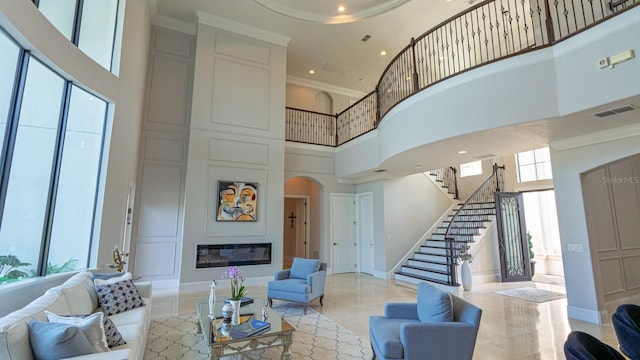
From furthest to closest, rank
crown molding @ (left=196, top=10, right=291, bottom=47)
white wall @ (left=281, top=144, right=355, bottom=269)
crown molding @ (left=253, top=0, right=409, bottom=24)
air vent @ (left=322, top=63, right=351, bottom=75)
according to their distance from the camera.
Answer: air vent @ (left=322, top=63, right=351, bottom=75), white wall @ (left=281, top=144, right=355, bottom=269), crown molding @ (left=196, top=10, right=291, bottom=47), crown molding @ (left=253, top=0, right=409, bottom=24)

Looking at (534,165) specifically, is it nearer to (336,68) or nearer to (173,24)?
(336,68)

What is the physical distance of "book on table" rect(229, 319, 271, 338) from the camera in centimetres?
284

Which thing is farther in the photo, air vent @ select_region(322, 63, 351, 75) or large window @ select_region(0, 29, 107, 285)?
air vent @ select_region(322, 63, 351, 75)

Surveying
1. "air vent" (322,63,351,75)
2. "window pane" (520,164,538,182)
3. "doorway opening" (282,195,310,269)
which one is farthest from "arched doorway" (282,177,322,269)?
"window pane" (520,164,538,182)

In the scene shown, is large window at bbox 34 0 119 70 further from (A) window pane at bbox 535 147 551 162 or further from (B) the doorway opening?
(A) window pane at bbox 535 147 551 162

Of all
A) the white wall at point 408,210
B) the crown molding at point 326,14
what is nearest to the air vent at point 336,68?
the crown molding at point 326,14

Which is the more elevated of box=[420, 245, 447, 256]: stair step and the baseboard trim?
box=[420, 245, 447, 256]: stair step

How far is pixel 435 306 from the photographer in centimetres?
279

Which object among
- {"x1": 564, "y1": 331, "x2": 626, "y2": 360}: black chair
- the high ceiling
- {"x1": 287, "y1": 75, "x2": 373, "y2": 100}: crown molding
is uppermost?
the high ceiling

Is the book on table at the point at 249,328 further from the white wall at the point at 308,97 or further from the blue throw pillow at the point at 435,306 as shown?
the white wall at the point at 308,97

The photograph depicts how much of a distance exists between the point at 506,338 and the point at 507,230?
485 centimetres

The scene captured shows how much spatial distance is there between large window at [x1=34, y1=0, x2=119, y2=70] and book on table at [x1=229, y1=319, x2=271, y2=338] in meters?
3.92

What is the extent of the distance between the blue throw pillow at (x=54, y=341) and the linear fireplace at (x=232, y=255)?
4.87 metres

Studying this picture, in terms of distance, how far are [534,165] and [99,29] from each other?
10961 mm
